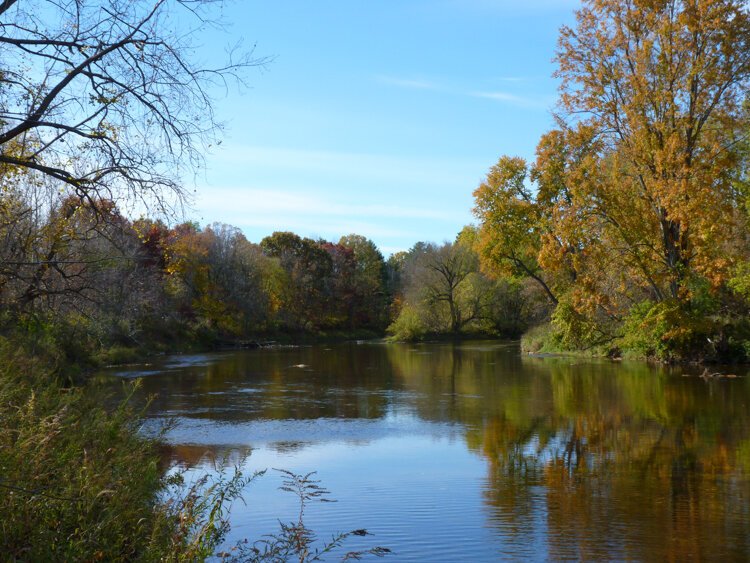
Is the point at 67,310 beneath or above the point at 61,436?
above

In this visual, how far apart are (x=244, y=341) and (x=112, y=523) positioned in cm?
5042

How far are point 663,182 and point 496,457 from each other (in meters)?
17.0

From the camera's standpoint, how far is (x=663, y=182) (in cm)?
2584

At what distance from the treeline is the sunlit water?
3555 mm

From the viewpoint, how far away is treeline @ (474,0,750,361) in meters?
25.7

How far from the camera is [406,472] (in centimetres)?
1149

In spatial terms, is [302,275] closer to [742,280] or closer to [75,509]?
[742,280]

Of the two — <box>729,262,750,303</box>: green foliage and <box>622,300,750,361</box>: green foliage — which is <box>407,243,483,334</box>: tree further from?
<box>729,262,750,303</box>: green foliage

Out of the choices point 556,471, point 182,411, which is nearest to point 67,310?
point 182,411

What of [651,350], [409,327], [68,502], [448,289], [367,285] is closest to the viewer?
[68,502]

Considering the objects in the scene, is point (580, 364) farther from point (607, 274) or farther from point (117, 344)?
point (117, 344)

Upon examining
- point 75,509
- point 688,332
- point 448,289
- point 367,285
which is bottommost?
point 75,509

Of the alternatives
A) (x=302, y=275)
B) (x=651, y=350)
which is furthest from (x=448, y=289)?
(x=651, y=350)

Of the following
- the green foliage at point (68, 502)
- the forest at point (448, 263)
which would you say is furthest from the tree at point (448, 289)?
the green foliage at point (68, 502)
